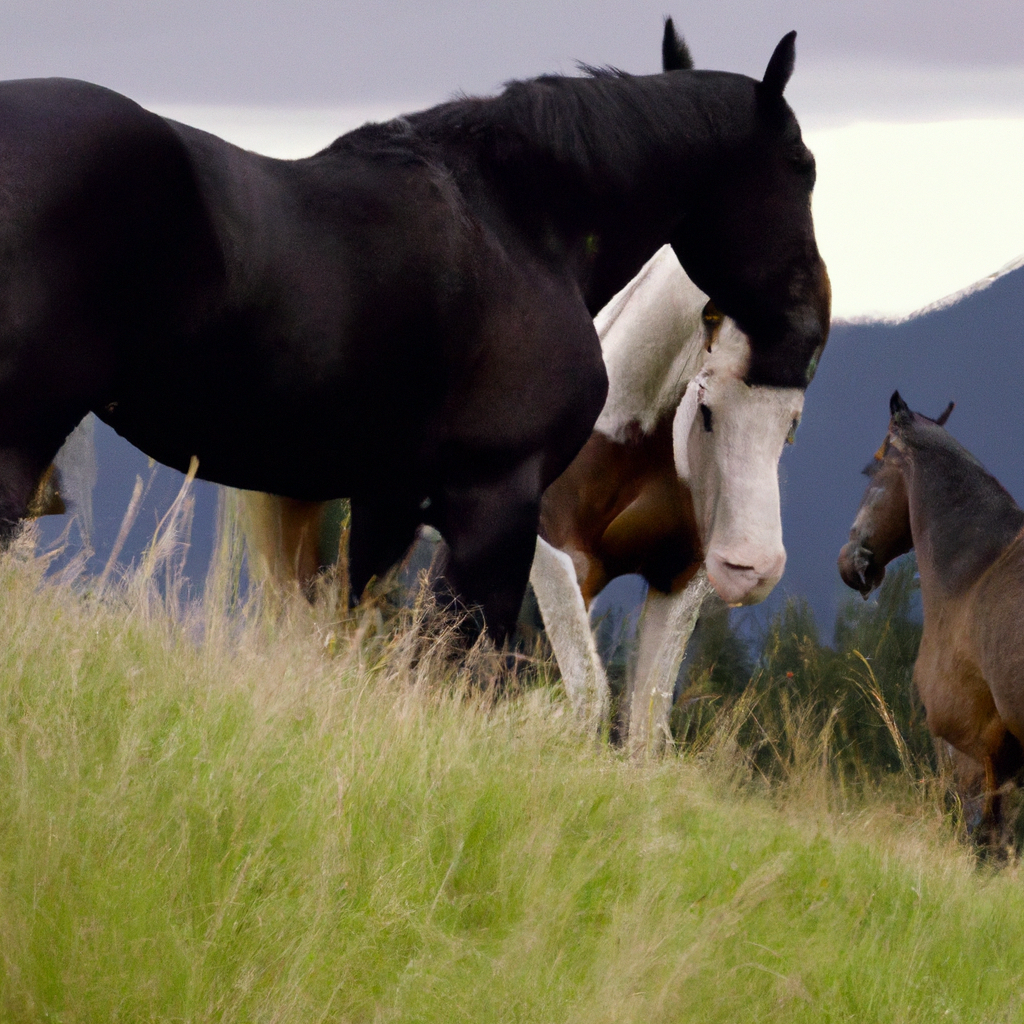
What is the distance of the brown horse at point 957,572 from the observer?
6.37 metres

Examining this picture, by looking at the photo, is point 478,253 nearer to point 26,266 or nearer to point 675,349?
point 26,266

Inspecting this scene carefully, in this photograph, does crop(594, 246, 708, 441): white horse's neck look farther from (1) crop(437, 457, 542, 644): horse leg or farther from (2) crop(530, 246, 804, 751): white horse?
(1) crop(437, 457, 542, 644): horse leg

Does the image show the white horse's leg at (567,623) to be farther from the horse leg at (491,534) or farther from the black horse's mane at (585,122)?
the black horse's mane at (585,122)

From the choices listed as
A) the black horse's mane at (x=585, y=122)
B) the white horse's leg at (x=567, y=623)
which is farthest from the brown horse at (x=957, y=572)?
the black horse's mane at (x=585, y=122)

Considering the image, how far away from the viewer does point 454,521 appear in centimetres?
331

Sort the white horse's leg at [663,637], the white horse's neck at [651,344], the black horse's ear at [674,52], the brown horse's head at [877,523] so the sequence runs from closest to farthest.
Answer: the black horse's ear at [674,52] < the white horse's neck at [651,344] < the white horse's leg at [663,637] < the brown horse's head at [877,523]

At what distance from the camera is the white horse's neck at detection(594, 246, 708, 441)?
5.36 m

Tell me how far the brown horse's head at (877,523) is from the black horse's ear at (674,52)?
13.9 feet

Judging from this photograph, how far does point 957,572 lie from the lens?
22.9 ft

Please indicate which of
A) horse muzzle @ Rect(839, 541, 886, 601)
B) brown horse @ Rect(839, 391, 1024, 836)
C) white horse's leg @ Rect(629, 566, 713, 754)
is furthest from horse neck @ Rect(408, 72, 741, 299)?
horse muzzle @ Rect(839, 541, 886, 601)

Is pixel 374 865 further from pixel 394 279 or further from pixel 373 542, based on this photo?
pixel 373 542

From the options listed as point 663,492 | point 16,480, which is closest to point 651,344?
point 663,492

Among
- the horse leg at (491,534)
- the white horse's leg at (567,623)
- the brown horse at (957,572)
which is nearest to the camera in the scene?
the horse leg at (491,534)

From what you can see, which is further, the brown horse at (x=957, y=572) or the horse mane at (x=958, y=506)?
the horse mane at (x=958, y=506)
